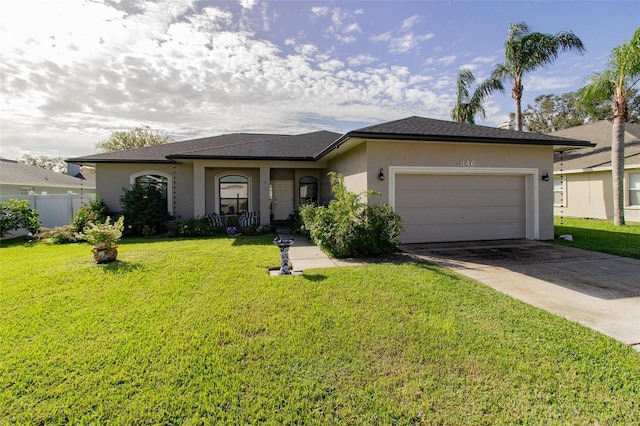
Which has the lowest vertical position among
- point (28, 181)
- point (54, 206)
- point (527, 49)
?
point (54, 206)

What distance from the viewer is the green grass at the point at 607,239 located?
26.6ft

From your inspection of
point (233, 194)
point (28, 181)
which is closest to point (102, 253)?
point (233, 194)

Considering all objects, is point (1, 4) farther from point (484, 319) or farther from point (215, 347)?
point (484, 319)

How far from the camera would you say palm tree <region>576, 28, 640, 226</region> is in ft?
40.5

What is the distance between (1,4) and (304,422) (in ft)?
32.7

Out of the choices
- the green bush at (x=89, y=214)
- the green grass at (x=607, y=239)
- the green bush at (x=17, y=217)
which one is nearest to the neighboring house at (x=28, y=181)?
the green bush at (x=17, y=217)

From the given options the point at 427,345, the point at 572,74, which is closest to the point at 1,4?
the point at 427,345

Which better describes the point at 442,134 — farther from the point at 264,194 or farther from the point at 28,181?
the point at 28,181

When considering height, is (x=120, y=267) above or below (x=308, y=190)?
below

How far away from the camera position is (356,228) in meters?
7.80

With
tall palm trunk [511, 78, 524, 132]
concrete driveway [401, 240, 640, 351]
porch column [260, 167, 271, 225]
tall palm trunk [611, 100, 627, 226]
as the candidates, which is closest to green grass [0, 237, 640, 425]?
concrete driveway [401, 240, 640, 351]

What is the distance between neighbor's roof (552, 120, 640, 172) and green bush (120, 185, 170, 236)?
71.1ft

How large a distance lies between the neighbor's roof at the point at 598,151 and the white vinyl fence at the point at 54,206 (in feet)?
83.5

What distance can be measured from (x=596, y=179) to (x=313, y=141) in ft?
49.8
